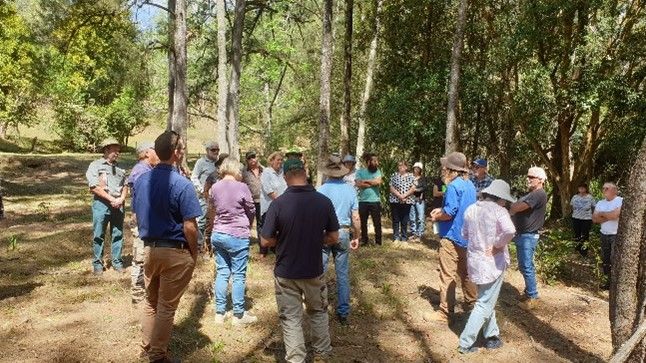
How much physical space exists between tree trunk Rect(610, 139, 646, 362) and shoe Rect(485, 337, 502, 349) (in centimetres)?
163

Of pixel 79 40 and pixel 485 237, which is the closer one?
pixel 485 237

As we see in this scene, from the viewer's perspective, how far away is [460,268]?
20.7 ft

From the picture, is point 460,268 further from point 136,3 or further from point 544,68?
point 136,3

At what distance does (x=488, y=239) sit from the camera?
5324 mm

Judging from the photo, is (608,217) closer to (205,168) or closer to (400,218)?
(400,218)

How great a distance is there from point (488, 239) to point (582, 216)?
8188 mm

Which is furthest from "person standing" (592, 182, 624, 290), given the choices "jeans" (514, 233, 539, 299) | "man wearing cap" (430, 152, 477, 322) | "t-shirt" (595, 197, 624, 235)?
"man wearing cap" (430, 152, 477, 322)

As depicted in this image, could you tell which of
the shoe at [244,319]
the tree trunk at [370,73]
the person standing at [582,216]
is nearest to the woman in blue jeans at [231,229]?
the shoe at [244,319]

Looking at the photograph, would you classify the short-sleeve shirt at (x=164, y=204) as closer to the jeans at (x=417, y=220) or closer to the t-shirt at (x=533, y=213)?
the t-shirt at (x=533, y=213)

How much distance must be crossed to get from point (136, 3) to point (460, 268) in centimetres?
1101

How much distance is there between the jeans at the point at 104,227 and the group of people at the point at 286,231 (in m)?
0.02

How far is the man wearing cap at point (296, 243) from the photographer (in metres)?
4.37

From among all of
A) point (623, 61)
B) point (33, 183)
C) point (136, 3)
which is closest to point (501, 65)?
point (623, 61)

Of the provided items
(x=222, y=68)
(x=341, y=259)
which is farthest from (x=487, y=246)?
(x=222, y=68)
